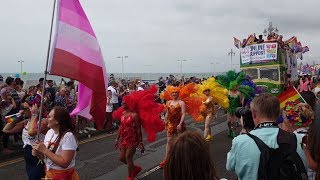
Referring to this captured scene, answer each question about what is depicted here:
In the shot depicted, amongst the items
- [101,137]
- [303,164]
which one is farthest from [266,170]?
[101,137]

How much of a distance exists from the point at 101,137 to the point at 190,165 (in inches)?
388

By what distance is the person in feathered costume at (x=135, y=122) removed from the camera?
6.57 meters

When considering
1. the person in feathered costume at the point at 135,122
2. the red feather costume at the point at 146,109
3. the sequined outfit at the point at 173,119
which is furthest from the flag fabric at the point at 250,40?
the red feather costume at the point at 146,109

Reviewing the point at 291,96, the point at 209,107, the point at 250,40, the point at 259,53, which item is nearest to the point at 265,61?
the point at 259,53

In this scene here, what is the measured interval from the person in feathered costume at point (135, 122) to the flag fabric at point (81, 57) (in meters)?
2.07

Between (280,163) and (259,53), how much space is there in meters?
16.4

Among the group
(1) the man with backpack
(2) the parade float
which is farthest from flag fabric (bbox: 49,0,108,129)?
(2) the parade float

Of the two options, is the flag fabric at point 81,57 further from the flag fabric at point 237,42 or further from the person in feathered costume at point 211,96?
the flag fabric at point 237,42

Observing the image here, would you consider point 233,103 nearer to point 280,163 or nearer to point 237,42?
point 280,163

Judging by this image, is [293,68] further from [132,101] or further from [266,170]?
[266,170]

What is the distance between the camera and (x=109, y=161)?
27.1ft

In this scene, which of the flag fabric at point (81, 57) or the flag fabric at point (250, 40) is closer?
the flag fabric at point (81, 57)

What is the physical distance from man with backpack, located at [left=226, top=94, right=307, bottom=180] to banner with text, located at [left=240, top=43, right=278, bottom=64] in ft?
52.2

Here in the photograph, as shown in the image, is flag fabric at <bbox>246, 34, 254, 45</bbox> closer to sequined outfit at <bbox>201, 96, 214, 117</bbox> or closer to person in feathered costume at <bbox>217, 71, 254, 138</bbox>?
person in feathered costume at <bbox>217, 71, 254, 138</bbox>
